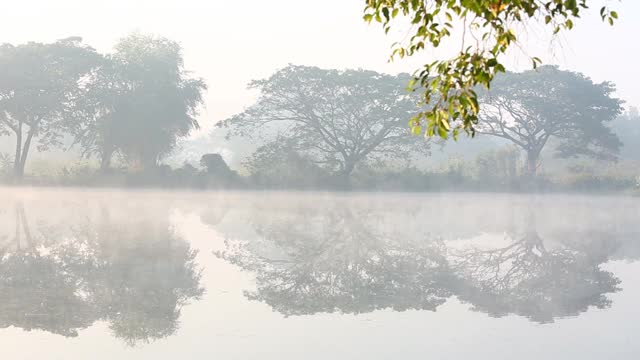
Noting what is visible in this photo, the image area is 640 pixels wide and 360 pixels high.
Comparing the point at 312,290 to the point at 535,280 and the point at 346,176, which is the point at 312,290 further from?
the point at 346,176

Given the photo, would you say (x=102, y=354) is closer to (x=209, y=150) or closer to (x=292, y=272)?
(x=292, y=272)

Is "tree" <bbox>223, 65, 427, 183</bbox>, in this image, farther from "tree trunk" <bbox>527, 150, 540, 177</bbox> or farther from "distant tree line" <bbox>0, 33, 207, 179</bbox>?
"tree trunk" <bbox>527, 150, 540, 177</bbox>

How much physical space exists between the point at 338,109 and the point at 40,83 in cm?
1985

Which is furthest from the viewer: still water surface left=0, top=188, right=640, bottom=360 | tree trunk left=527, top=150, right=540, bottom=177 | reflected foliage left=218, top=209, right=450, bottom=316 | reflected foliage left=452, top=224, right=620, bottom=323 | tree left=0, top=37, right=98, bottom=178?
tree trunk left=527, top=150, right=540, bottom=177

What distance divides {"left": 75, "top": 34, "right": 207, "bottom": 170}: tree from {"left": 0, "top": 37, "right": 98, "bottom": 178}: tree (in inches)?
54.2

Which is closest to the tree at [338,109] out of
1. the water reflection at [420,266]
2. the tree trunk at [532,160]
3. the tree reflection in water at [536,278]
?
the tree trunk at [532,160]

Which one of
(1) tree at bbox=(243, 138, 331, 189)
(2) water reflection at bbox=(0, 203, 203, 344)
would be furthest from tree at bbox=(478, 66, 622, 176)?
(2) water reflection at bbox=(0, 203, 203, 344)

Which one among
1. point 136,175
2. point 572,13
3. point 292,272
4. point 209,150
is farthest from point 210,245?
point 209,150

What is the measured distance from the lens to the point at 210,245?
18.7 meters

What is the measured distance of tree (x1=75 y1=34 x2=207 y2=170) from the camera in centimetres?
5497

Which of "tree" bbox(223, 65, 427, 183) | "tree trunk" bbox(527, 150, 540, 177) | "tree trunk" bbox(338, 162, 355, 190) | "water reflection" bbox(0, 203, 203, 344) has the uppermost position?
"tree" bbox(223, 65, 427, 183)

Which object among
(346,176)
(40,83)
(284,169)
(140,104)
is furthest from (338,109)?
(40,83)

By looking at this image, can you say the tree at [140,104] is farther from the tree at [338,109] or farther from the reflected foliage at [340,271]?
the reflected foliage at [340,271]

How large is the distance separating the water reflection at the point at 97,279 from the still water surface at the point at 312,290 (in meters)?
0.04
